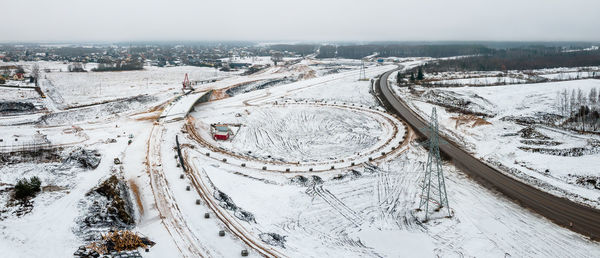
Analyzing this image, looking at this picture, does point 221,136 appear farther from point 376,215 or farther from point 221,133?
point 376,215

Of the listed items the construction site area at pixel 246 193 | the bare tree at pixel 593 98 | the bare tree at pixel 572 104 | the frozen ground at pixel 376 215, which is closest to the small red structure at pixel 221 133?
the construction site area at pixel 246 193

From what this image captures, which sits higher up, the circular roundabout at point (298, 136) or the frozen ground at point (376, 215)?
the circular roundabout at point (298, 136)

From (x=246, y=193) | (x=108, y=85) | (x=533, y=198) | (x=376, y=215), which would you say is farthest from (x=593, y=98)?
(x=108, y=85)

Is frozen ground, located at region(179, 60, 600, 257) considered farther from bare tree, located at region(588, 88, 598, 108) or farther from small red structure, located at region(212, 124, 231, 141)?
bare tree, located at region(588, 88, 598, 108)

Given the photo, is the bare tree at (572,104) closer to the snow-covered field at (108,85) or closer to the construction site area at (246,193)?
the construction site area at (246,193)

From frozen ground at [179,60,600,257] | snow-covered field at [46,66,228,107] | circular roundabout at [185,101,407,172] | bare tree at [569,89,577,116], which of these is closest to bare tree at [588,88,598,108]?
bare tree at [569,89,577,116]
